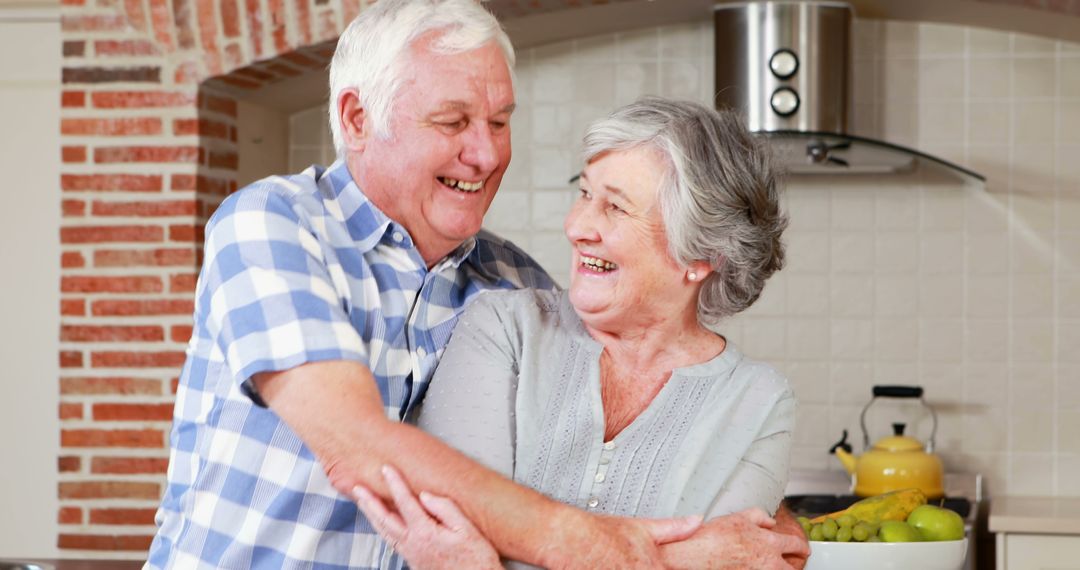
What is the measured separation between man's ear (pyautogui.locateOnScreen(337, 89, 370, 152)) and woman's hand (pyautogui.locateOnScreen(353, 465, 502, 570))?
1.86ft

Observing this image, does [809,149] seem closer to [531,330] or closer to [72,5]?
[72,5]

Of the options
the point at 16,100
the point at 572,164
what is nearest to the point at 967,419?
the point at 572,164

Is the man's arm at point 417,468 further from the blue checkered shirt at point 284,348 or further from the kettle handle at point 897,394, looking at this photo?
the kettle handle at point 897,394

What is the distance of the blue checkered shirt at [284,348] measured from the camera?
5.20 feet

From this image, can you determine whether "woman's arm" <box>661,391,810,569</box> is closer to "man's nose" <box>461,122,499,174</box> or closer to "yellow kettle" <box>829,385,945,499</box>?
"man's nose" <box>461,122,499,174</box>

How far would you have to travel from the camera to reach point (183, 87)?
3.93m

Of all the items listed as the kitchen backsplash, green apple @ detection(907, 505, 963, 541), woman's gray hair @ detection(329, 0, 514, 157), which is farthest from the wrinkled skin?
the kitchen backsplash

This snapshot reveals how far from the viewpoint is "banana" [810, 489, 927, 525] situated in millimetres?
2348

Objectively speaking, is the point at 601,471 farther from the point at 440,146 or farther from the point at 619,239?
the point at 440,146

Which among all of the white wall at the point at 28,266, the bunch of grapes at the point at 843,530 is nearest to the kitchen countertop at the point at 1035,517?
the bunch of grapes at the point at 843,530

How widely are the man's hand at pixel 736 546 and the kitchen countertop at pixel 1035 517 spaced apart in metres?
2.44

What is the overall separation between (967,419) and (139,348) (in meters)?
2.73

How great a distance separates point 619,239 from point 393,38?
422mm

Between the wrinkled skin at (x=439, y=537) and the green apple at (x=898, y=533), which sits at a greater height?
the wrinkled skin at (x=439, y=537)
